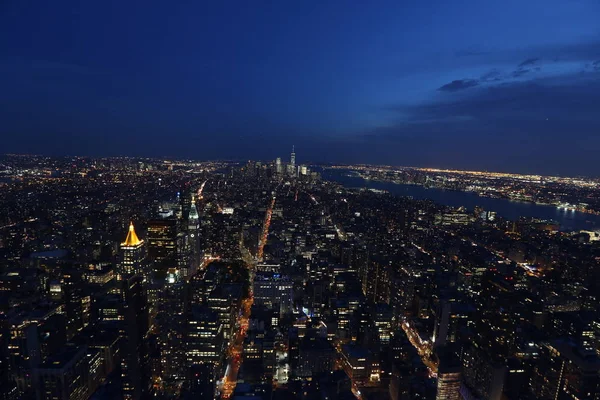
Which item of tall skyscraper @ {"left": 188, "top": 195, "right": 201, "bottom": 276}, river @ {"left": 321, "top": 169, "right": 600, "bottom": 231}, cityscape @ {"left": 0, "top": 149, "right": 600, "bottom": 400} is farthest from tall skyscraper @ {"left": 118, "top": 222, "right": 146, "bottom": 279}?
river @ {"left": 321, "top": 169, "right": 600, "bottom": 231}

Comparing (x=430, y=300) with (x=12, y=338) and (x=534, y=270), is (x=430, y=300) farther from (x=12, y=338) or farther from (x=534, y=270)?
(x=12, y=338)

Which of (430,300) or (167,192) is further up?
(167,192)

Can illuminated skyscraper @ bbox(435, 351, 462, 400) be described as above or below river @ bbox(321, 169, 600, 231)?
below

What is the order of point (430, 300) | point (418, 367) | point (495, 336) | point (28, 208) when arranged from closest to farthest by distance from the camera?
point (418, 367) → point (495, 336) → point (430, 300) → point (28, 208)

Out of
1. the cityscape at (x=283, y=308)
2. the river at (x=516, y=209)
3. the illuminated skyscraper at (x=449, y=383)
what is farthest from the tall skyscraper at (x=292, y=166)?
the illuminated skyscraper at (x=449, y=383)

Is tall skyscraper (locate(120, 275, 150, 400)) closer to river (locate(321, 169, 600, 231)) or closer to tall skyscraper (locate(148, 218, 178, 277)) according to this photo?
tall skyscraper (locate(148, 218, 178, 277))

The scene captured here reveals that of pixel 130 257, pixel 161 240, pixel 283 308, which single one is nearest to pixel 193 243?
pixel 161 240

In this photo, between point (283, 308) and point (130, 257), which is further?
point (130, 257)

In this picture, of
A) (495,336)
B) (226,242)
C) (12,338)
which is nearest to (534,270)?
(495,336)

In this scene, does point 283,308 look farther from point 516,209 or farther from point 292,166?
point 292,166
